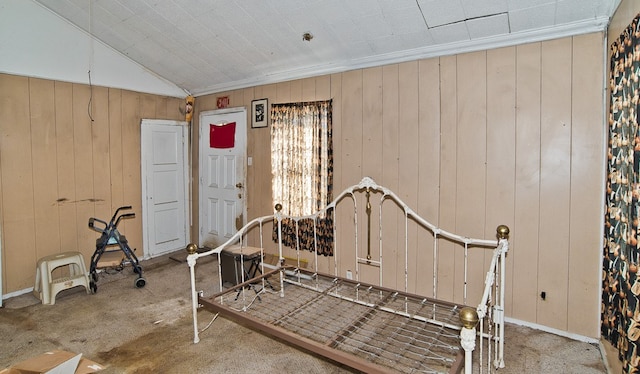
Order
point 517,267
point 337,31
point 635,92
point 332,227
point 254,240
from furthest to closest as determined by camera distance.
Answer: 1. point 254,240
2. point 332,227
3. point 337,31
4. point 517,267
5. point 635,92

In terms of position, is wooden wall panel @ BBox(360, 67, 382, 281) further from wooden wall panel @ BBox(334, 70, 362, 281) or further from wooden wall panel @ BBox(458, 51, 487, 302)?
wooden wall panel @ BBox(458, 51, 487, 302)

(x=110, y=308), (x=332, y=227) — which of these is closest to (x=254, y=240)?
(x=332, y=227)

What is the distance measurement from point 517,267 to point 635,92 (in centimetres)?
167

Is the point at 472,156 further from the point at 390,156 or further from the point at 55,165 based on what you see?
the point at 55,165

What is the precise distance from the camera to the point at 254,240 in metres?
4.79

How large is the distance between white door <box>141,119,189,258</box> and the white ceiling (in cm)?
92

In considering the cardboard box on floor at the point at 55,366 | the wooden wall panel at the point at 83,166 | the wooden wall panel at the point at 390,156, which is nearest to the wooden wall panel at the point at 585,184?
the wooden wall panel at the point at 390,156

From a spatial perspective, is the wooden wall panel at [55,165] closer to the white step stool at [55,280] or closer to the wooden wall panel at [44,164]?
the wooden wall panel at [44,164]

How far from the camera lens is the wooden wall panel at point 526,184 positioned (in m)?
2.90

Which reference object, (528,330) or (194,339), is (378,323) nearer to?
(528,330)

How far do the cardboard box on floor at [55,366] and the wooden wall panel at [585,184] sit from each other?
11.1ft

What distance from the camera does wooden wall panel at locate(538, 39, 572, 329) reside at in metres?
2.79

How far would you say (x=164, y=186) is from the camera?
5238 millimetres

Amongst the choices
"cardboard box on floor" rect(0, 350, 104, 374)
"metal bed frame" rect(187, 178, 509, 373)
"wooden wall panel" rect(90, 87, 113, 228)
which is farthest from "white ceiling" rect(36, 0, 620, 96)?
"cardboard box on floor" rect(0, 350, 104, 374)
